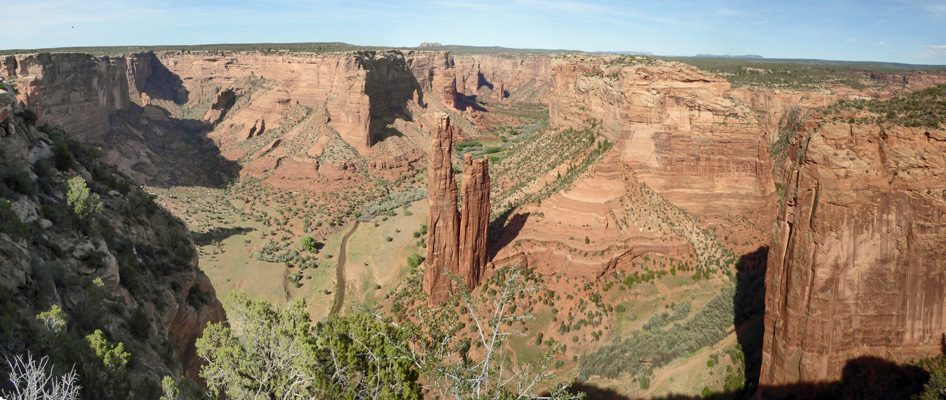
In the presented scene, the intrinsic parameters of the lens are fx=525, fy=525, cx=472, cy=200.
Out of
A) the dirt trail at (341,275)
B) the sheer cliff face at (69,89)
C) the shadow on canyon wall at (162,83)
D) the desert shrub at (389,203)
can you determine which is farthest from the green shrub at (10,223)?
the shadow on canyon wall at (162,83)

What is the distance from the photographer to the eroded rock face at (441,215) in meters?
33.9

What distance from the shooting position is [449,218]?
3409cm

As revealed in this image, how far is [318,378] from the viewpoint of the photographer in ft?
54.9

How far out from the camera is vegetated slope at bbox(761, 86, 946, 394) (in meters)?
17.8

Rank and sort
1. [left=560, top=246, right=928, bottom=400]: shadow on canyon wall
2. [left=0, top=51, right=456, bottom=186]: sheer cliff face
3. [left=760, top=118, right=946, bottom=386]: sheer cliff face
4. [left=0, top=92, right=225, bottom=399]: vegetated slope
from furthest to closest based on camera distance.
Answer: [left=0, top=51, right=456, bottom=186]: sheer cliff face → [left=560, top=246, right=928, bottom=400]: shadow on canyon wall → [left=760, top=118, right=946, bottom=386]: sheer cliff face → [left=0, top=92, right=225, bottom=399]: vegetated slope

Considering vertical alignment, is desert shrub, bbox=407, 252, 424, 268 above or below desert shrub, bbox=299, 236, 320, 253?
above

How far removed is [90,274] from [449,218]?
65.8 feet

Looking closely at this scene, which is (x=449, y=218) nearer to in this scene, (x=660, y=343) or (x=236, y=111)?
(x=660, y=343)

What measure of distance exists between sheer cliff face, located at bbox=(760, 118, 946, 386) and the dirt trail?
28593mm

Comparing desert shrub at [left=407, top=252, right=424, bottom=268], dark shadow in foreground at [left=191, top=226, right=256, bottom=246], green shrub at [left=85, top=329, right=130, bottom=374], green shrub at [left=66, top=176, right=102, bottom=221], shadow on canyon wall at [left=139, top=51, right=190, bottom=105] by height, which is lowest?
dark shadow in foreground at [left=191, top=226, right=256, bottom=246]

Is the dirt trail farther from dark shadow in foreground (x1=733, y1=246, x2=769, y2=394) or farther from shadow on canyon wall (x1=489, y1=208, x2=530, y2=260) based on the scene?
dark shadow in foreground (x1=733, y1=246, x2=769, y2=394)

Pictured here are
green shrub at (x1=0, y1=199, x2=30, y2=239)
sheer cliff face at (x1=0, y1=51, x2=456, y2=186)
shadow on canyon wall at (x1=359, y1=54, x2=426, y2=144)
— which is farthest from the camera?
shadow on canyon wall at (x1=359, y1=54, x2=426, y2=144)

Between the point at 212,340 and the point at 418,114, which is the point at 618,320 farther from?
the point at 418,114

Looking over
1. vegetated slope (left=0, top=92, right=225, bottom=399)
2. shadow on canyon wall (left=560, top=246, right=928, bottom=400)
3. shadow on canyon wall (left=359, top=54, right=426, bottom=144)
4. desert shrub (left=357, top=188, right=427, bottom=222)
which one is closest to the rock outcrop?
shadow on canyon wall (left=560, top=246, right=928, bottom=400)
